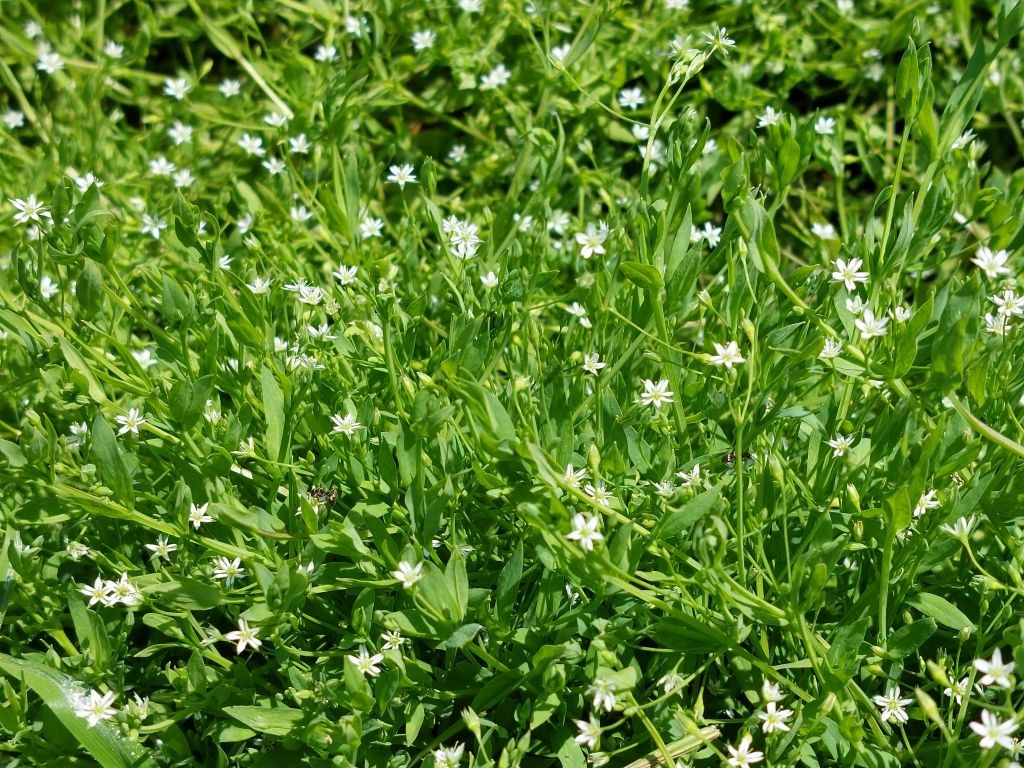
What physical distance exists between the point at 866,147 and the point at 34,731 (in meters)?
3.21

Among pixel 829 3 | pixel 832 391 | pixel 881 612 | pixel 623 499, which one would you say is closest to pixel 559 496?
pixel 623 499

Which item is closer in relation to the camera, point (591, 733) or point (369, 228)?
point (591, 733)

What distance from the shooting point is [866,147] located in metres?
3.75

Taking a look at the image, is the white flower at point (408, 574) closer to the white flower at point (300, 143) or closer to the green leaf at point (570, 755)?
the green leaf at point (570, 755)

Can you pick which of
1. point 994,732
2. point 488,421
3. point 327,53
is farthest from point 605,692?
point 327,53

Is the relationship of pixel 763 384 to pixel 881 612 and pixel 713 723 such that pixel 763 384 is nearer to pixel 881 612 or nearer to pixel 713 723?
pixel 881 612

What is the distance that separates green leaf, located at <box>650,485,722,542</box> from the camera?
2025mm

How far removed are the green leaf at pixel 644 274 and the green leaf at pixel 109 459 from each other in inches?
44.0

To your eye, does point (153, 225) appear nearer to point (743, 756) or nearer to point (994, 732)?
point (743, 756)

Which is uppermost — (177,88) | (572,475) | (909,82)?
(909,82)

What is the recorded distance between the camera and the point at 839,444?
2238 millimetres

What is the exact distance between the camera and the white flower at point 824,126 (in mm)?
3322

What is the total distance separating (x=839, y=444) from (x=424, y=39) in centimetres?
230

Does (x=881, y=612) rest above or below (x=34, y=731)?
above
